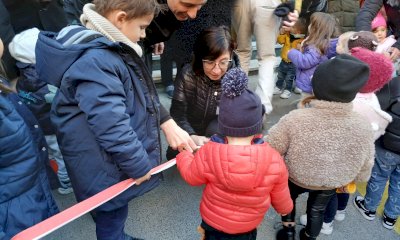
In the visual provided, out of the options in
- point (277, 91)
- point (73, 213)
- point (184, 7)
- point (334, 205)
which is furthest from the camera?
point (277, 91)

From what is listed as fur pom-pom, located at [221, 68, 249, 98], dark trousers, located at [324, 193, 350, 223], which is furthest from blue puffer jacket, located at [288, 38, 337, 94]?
fur pom-pom, located at [221, 68, 249, 98]

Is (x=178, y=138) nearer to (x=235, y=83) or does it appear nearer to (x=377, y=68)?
(x=235, y=83)

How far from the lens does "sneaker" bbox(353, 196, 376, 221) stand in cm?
231

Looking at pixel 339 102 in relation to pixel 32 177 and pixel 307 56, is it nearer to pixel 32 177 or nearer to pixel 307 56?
pixel 32 177

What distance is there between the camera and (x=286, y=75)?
4.41m

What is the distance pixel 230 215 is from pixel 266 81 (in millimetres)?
1362

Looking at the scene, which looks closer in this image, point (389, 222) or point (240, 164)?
point (240, 164)

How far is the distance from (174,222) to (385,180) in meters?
1.52

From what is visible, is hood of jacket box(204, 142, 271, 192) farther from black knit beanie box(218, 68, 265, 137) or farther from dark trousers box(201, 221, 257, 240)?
dark trousers box(201, 221, 257, 240)

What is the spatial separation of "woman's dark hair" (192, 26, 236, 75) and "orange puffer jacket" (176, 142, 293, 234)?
0.84 metres

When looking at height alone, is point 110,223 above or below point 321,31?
below

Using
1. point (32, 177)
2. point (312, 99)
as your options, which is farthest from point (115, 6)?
point (312, 99)

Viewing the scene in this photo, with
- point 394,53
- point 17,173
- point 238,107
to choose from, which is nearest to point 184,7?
point 238,107

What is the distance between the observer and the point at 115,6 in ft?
4.68
